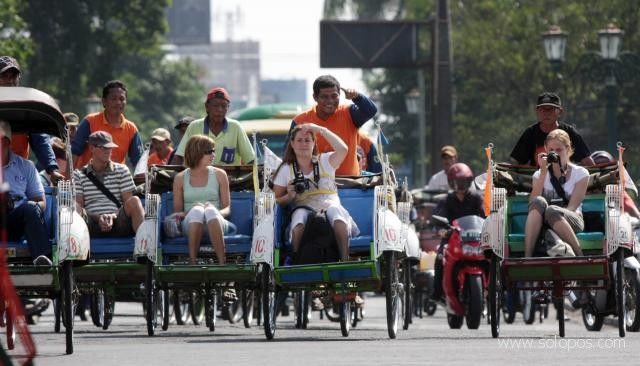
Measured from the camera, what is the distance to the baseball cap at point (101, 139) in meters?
20.0

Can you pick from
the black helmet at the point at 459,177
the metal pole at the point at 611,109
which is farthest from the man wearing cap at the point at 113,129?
the metal pole at the point at 611,109

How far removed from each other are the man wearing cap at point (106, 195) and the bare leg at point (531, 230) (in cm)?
390

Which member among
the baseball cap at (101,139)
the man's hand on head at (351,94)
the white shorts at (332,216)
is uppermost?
the man's hand on head at (351,94)

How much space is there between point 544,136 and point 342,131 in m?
1.69

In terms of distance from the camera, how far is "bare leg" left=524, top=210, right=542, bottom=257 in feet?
58.5

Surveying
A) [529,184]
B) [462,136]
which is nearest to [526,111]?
[462,136]

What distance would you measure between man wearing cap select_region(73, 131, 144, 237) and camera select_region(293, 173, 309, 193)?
8.09 feet

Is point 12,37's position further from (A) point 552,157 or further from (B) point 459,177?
(A) point 552,157

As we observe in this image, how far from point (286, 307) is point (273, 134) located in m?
4.32

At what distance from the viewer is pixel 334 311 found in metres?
23.4

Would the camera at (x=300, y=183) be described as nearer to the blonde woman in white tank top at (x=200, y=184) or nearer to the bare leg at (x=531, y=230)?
the blonde woman in white tank top at (x=200, y=184)

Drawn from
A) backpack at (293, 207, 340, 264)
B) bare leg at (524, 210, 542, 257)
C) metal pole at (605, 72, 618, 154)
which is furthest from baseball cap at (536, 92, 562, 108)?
metal pole at (605, 72, 618, 154)

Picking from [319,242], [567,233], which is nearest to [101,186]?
[319,242]

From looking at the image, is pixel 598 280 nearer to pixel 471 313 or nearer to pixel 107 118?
pixel 471 313
